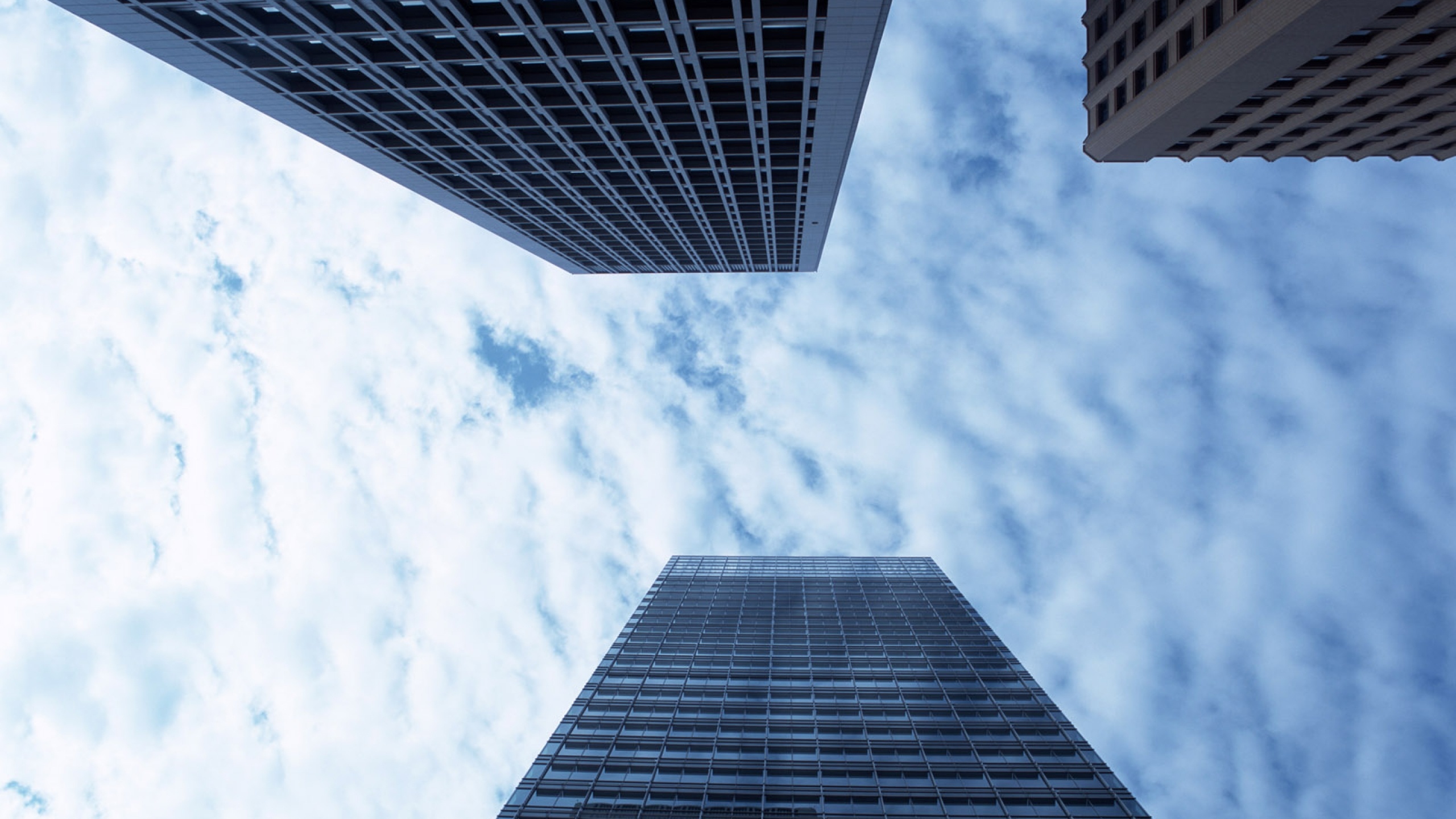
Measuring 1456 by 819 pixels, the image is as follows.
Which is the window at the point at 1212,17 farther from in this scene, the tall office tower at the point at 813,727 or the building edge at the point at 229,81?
the building edge at the point at 229,81

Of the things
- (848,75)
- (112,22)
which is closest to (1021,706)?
(848,75)

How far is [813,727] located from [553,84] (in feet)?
159

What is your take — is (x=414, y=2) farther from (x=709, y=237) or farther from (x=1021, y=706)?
(x=1021, y=706)

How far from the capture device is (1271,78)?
3262cm

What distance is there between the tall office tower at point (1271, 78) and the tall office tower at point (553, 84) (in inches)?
657

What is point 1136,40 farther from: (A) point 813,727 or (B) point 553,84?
(A) point 813,727

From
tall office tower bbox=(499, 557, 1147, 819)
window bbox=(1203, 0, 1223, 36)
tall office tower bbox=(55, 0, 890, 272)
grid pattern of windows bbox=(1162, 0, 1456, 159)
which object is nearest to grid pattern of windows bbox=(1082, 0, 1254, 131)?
window bbox=(1203, 0, 1223, 36)

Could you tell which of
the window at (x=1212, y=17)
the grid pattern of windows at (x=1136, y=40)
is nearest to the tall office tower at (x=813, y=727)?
the grid pattern of windows at (x=1136, y=40)

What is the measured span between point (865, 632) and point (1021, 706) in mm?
18813

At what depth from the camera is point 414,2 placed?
2814 cm

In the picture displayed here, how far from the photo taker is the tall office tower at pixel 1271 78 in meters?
29.4

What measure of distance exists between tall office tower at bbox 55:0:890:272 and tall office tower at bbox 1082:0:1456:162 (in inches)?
657

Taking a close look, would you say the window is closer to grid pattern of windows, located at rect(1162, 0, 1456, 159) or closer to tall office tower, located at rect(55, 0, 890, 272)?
grid pattern of windows, located at rect(1162, 0, 1456, 159)

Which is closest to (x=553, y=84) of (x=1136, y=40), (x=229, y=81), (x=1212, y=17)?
(x=229, y=81)
